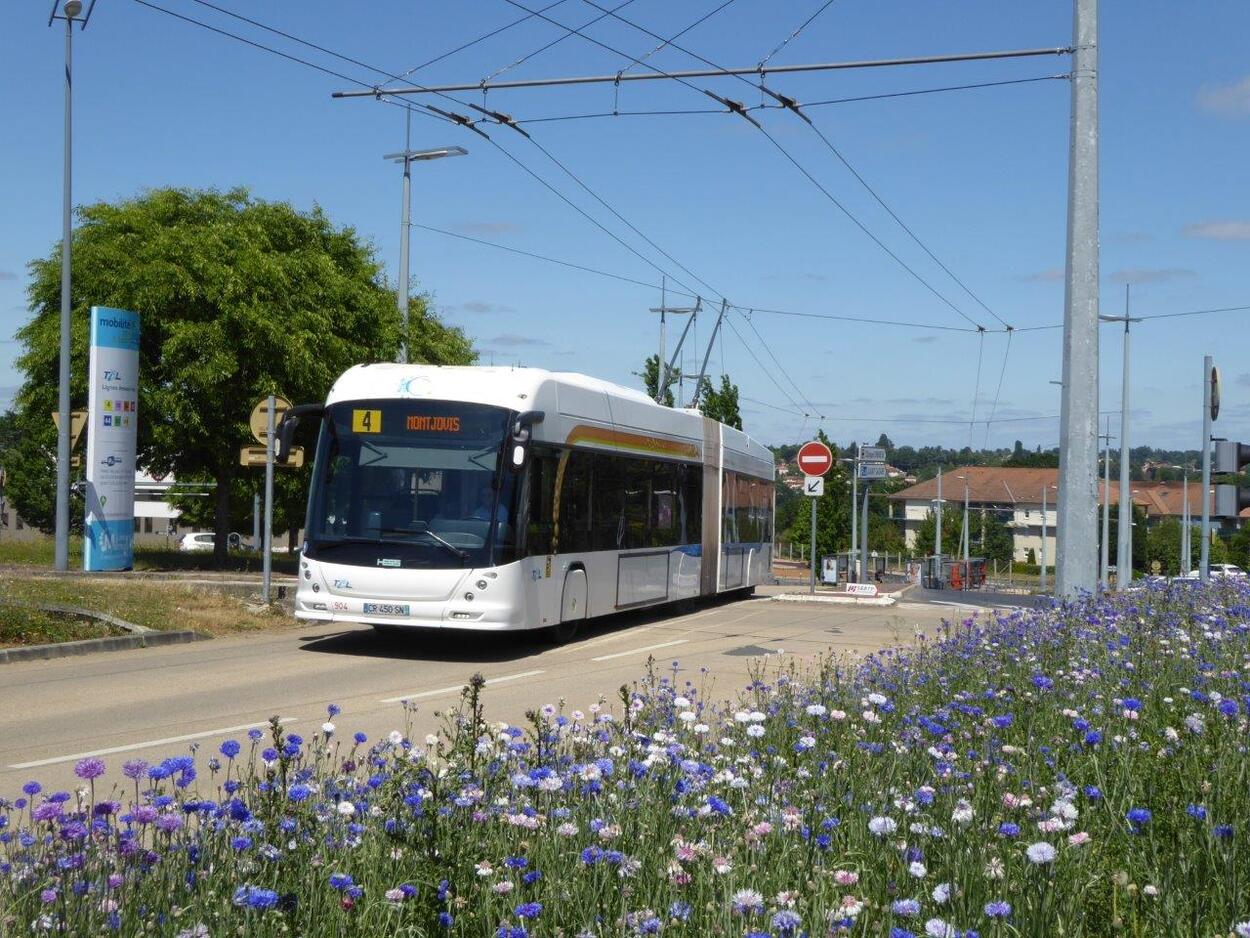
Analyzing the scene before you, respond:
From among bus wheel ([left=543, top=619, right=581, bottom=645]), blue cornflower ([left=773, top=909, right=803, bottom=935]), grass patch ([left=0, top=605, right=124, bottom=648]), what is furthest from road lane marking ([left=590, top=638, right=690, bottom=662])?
blue cornflower ([left=773, top=909, right=803, bottom=935])

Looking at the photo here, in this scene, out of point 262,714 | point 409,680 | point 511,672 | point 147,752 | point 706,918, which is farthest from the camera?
point 511,672

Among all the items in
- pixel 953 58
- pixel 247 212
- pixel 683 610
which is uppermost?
pixel 247 212

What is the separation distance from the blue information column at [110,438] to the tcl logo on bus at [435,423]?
40.6 ft

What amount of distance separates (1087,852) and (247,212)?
110ft

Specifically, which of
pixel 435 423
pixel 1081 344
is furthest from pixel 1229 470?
pixel 435 423

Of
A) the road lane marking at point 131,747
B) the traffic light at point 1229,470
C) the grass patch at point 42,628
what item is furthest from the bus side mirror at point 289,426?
the traffic light at point 1229,470

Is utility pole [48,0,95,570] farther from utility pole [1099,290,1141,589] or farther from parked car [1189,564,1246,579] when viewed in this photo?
utility pole [1099,290,1141,589]

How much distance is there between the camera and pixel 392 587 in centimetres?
1491

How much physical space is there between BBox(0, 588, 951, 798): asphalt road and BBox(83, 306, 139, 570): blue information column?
865cm

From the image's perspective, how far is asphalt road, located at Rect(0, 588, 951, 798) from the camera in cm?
942

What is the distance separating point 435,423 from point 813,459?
14313mm

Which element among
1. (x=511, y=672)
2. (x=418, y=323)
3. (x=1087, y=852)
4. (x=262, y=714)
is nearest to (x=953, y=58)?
(x=511, y=672)

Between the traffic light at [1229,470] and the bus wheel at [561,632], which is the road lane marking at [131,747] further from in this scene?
the traffic light at [1229,470]

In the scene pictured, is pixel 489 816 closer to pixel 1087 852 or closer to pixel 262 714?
pixel 1087 852
